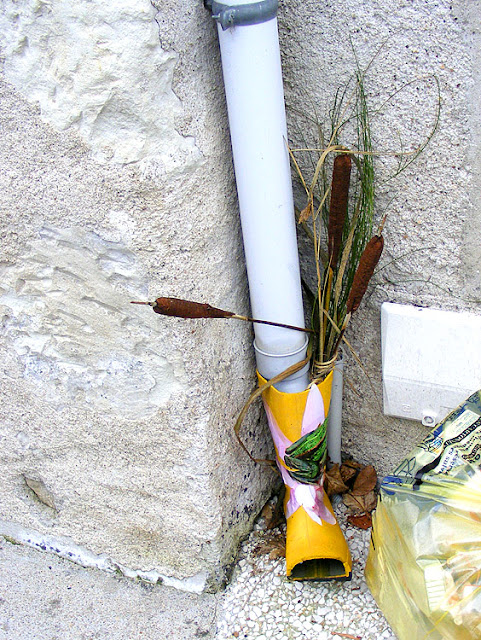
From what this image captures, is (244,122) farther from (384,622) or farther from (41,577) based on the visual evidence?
(41,577)

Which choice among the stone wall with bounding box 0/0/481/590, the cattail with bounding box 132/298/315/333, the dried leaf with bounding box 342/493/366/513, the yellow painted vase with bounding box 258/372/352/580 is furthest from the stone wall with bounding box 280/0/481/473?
the dried leaf with bounding box 342/493/366/513

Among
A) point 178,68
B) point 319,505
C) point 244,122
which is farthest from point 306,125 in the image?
point 319,505

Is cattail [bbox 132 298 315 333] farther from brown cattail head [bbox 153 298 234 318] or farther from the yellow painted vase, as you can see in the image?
the yellow painted vase

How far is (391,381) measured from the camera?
55.7 inches

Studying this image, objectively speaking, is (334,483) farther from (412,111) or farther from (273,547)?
(412,111)

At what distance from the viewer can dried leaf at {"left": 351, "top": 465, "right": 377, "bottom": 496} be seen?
1643mm

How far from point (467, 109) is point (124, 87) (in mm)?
592

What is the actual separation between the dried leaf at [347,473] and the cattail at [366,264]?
63 centimetres

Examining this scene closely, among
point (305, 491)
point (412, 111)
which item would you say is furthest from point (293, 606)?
point (412, 111)

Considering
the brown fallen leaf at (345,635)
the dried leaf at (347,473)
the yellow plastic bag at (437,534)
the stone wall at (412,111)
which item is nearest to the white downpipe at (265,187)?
the stone wall at (412,111)

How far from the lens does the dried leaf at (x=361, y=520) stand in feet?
5.17

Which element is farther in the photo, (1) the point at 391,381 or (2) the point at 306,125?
(1) the point at 391,381

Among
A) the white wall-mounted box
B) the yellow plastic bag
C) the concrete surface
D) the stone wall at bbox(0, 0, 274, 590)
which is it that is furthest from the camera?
the concrete surface

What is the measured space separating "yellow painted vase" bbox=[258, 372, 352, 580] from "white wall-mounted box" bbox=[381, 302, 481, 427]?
6.0 inches
